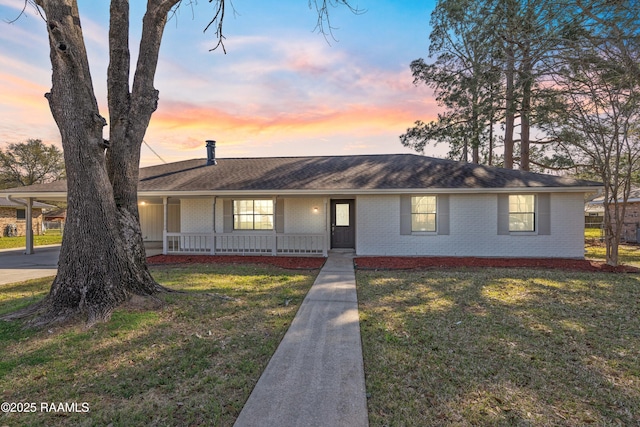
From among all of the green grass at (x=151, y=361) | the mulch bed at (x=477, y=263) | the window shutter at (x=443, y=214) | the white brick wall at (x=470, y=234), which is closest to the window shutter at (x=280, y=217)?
the white brick wall at (x=470, y=234)

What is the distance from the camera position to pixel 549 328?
14.3 feet

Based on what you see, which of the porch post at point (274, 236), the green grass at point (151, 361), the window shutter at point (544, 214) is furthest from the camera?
the porch post at point (274, 236)

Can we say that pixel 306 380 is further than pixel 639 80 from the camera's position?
No

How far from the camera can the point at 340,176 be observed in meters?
11.9

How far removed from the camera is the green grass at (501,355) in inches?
98.1

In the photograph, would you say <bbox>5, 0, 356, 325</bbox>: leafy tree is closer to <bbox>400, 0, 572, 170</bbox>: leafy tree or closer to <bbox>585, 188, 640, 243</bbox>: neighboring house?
<bbox>400, 0, 572, 170</bbox>: leafy tree

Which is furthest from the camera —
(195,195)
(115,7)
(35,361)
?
(195,195)

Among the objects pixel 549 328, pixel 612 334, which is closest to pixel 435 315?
pixel 549 328

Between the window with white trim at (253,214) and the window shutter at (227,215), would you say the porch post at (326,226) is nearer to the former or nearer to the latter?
the window with white trim at (253,214)

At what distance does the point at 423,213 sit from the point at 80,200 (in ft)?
33.1

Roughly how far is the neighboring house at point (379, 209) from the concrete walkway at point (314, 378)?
21.2ft

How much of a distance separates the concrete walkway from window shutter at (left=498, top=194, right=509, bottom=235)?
8.31 metres

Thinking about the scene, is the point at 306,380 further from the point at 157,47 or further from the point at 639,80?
the point at 639,80

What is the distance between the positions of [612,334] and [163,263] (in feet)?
36.9
